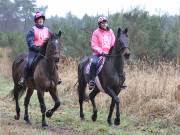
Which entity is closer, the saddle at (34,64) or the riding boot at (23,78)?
the saddle at (34,64)

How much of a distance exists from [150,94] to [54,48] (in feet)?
13.7

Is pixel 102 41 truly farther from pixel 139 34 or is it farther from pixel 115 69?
pixel 139 34

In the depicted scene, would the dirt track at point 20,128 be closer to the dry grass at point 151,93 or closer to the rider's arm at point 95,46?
the rider's arm at point 95,46

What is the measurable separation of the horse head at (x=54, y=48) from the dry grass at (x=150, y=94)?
322cm

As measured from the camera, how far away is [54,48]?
36.9ft

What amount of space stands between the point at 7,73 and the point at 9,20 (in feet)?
178

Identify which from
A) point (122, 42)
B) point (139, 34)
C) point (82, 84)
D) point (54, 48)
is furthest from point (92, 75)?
point (139, 34)

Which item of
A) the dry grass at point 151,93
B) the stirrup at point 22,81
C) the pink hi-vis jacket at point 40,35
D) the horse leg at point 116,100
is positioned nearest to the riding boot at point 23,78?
the stirrup at point 22,81

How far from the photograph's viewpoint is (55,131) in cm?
1086

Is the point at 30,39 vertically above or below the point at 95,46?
above

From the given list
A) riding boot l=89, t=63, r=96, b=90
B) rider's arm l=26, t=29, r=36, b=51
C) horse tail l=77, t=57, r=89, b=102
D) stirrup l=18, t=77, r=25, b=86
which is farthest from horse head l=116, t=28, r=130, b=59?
stirrup l=18, t=77, r=25, b=86

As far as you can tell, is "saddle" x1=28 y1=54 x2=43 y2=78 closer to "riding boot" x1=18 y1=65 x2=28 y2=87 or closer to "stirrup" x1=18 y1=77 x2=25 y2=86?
"riding boot" x1=18 y1=65 x2=28 y2=87

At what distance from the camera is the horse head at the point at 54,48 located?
1123 cm

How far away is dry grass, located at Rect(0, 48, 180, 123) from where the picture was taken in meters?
12.9
